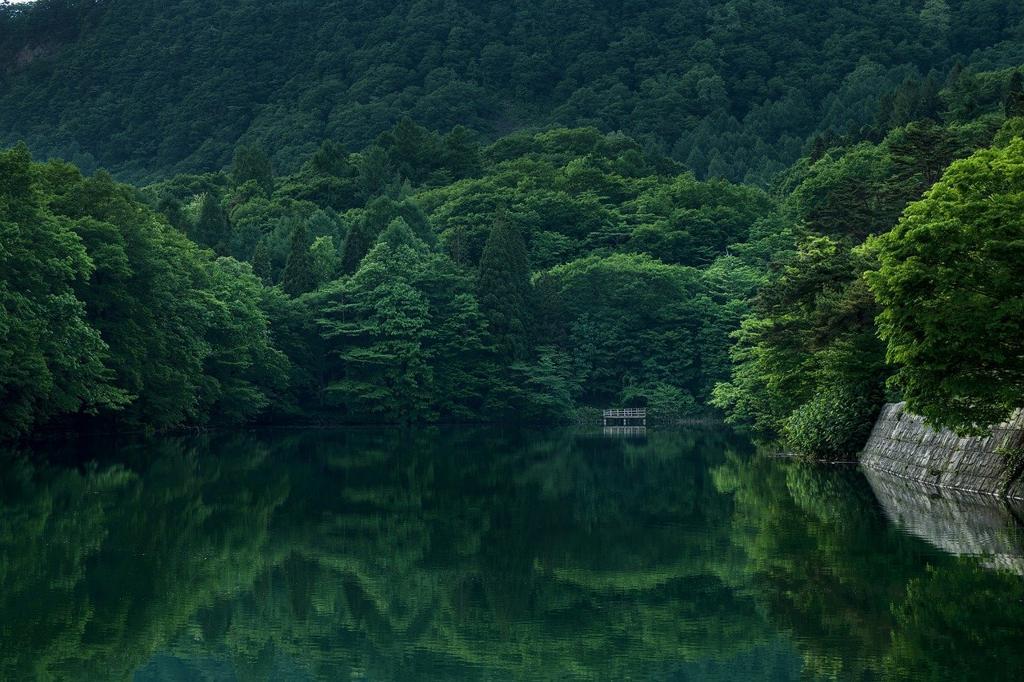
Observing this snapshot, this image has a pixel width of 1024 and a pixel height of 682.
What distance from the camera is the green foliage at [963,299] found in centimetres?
2605

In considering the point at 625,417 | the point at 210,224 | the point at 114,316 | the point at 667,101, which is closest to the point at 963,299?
the point at 114,316

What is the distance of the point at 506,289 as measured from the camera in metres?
92.0

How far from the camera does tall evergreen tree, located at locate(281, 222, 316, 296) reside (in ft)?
303

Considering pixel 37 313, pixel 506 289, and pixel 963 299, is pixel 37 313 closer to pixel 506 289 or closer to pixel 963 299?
pixel 963 299

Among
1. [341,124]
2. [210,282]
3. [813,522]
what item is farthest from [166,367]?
[341,124]

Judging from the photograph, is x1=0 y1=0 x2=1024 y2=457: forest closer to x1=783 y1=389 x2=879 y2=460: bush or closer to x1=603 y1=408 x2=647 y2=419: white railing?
x1=783 y1=389 x2=879 y2=460: bush

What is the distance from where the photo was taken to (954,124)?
91375 millimetres

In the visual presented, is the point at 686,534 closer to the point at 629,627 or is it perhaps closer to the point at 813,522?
the point at 813,522

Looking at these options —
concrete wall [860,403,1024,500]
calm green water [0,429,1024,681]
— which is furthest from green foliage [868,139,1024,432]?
calm green water [0,429,1024,681]

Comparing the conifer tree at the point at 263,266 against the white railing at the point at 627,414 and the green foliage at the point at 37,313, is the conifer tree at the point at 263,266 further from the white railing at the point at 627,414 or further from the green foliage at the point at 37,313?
the green foliage at the point at 37,313

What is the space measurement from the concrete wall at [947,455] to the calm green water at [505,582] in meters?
1.32

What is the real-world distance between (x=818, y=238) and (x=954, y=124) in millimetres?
46190

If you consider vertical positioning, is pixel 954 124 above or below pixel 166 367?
above

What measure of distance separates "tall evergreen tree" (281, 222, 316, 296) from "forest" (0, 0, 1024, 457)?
0.77ft
